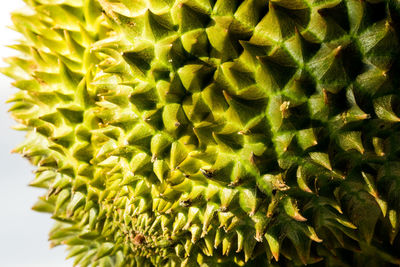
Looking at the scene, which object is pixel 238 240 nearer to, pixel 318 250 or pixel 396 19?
pixel 318 250

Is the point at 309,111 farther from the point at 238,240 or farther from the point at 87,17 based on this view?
the point at 87,17

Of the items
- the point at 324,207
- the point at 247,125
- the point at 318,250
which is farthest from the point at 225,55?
the point at 318,250

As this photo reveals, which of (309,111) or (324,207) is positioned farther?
(324,207)

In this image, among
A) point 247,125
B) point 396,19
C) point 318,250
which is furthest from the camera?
point 318,250

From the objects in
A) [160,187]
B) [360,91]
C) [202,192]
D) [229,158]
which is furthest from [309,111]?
[160,187]

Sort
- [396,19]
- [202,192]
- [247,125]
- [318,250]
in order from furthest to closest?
1. [318,250]
2. [202,192]
3. [247,125]
4. [396,19]

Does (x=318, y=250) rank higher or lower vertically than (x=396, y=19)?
lower

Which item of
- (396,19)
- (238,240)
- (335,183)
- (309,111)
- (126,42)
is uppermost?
(126,42)
